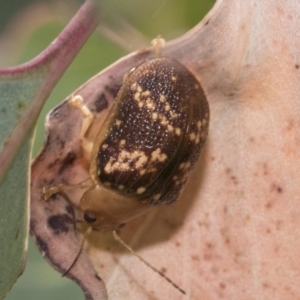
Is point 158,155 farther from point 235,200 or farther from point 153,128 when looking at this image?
point 235,200

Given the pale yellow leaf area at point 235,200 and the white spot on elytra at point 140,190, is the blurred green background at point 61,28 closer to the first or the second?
the pale yellow leaf area at point 235,200

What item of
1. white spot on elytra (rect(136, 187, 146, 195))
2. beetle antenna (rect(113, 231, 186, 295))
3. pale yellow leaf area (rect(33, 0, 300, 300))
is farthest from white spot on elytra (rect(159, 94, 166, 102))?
beetle antenna (rect(113, 231, 186, 295))

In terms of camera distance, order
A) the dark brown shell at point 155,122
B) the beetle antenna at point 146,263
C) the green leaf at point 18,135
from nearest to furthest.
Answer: the green leaf at point 18,135 < the dark brown shell at point 155,122 < the beetle antenna at point 146,263

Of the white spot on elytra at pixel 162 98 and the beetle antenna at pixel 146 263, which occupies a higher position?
the white spot on elytra at pixel 162 98

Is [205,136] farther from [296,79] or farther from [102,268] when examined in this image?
[102,268]

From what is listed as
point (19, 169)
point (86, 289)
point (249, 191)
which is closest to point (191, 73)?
point (249, 191)

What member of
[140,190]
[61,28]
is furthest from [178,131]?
[61,28]

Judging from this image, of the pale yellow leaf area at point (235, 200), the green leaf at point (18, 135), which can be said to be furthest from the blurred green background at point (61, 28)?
the green leaf at point (18, 135)
